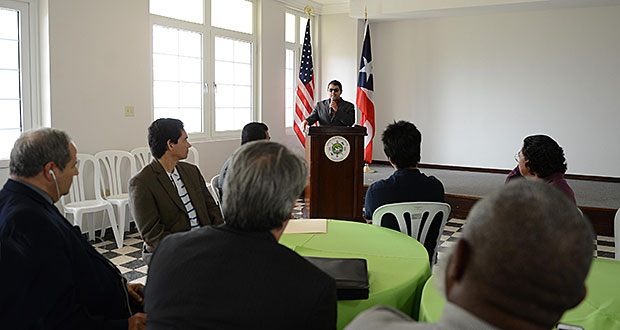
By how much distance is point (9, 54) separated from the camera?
4438 millimetres

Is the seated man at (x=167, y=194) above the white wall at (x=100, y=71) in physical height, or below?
below

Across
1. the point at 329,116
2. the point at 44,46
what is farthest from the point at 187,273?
the point at 329,116

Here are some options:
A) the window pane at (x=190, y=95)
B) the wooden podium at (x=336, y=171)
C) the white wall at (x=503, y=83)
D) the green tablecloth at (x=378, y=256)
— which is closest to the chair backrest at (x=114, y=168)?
the window pane at (x=190, y=95)

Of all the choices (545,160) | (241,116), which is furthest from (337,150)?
(241,116)

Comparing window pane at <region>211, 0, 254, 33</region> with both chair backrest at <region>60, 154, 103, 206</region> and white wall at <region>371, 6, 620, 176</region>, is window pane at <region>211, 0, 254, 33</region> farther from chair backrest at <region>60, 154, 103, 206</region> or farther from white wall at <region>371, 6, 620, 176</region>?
white wall at <region>371, 6, 620, 176</region>

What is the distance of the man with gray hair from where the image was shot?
0.74 metres

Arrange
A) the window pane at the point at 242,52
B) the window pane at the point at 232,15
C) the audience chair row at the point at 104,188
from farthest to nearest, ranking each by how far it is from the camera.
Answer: the window pane at the point at 242,52
the window pane at the point at 232,15
the audience chair row at the point at 104,188

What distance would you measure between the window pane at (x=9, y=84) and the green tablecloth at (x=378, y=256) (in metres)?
3.40

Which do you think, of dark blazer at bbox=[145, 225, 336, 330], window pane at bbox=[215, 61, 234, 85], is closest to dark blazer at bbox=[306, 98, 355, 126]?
window pane at bbox=[215, 61, 234, 85]

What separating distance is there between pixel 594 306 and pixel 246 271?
120cm

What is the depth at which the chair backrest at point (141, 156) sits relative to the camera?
5.41 m

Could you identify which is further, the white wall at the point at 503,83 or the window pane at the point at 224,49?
the white wall at the point at 503,83

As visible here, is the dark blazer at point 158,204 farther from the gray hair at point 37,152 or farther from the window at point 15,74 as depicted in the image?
the window at point 15,74

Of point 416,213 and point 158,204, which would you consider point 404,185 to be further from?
point 158,204
